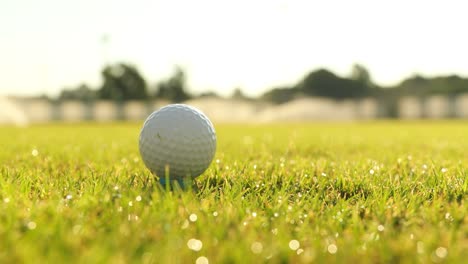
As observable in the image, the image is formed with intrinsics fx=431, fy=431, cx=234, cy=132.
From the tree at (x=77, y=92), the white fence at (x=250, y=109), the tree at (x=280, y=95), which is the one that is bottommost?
the white fence at (x=250, y=109)

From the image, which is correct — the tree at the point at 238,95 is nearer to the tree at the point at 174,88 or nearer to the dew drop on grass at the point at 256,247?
the tree at the point at 174,88

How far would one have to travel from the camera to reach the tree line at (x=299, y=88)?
6309cm

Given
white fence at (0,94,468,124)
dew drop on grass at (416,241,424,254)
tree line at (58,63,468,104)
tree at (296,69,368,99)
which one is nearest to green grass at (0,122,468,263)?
dew drop on grass at (416,241,424,254)

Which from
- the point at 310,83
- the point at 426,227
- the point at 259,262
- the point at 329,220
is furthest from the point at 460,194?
the point at 310,83

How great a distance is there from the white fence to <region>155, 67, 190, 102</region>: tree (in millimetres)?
2635

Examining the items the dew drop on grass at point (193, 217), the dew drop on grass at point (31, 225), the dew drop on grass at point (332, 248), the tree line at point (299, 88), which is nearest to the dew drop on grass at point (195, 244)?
the dew drop on grass at point (193, 217)

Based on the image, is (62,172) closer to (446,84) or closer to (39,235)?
(39,235)

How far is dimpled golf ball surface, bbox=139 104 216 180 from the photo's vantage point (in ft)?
10.2

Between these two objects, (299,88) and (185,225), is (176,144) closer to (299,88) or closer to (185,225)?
(185,225)

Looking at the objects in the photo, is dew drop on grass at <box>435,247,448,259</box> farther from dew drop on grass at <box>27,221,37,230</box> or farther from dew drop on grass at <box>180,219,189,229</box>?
dew drop on grass at <box>27,221,37,230</box>

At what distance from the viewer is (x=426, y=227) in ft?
6.93

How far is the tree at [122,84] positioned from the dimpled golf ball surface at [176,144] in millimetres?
61241

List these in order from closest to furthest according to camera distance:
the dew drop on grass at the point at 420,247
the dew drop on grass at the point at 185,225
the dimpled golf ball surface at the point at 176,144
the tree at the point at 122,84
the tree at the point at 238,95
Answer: the dew drop on grass at the point at 420,247, the dew drop on grass at the point at 185,225, the dimpled golf ball surface at the point at 176,144, the tree at the point at 122,84, the tree at the point at 238,95

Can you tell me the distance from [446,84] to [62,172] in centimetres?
7036
